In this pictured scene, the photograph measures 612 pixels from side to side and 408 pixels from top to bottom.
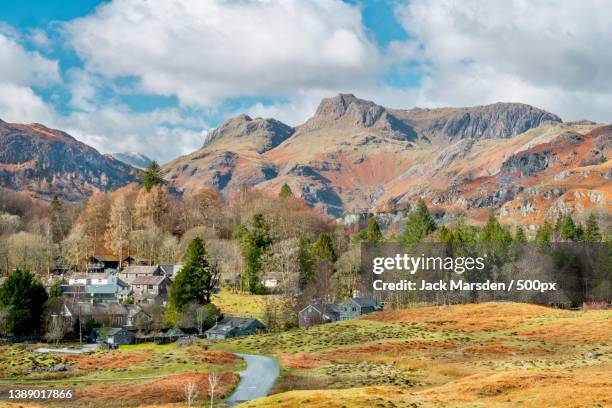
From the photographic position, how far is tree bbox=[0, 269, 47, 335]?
9856cm

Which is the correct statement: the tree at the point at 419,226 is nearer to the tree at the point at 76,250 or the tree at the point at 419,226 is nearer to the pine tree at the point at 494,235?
the pine tree at the point at 494,235

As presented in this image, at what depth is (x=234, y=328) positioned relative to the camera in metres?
100

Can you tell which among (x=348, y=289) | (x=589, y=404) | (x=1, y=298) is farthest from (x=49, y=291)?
(x=589, y=404)

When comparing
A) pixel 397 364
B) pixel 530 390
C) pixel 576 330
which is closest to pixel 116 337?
pixel 397 364

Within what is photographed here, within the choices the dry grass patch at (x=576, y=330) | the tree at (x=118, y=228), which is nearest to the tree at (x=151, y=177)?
the tree at (x=118, y=228)

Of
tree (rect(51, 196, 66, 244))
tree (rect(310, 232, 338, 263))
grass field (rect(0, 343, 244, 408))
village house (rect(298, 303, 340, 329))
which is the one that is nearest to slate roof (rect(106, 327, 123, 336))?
grass field (rect(0, 343, 244, 408))

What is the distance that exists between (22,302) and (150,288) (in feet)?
116

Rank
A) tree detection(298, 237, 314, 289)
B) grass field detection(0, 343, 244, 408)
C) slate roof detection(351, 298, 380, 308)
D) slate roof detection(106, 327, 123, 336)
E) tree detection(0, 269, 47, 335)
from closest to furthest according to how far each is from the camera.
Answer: grass field detection(0, 343, 244, 408) < slate roof detection(106, 327, 123, 336) < tree detection(0, 269, 47, 335) < slate roof detection(351, 298, 380, 308) < tree detection(298, 237, 314, 289)

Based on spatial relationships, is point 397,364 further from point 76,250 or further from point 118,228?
point 118,228

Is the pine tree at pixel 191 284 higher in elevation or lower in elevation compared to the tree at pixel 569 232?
lower

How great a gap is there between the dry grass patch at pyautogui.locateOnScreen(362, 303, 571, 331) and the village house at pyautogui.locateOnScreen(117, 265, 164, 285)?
172 ft

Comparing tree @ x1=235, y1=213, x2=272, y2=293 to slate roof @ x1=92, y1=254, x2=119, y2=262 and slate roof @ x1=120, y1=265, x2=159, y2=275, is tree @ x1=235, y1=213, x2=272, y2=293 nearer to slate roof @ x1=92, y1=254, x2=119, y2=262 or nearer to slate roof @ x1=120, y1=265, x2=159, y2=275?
slate roof @ x1=120, y1=265, x2=159, y2=275

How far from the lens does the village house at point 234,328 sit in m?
99.4

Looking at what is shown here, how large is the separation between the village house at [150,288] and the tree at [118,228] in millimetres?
20384
